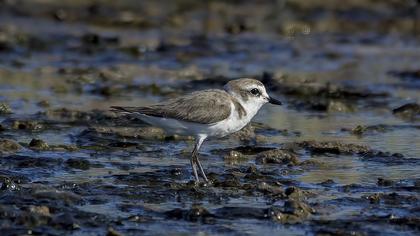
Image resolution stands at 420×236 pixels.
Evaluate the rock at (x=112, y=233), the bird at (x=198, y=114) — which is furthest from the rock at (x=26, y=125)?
the rock at (x=112, y=233)

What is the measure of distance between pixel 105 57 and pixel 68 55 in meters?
0.77

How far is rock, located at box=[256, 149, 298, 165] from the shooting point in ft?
37.2

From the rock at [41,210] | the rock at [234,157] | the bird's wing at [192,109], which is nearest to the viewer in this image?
the rock at [41,210]

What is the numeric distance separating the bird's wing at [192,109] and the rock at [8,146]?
1.40 meters

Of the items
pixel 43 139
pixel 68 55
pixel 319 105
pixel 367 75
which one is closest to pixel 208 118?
pixel 43 139

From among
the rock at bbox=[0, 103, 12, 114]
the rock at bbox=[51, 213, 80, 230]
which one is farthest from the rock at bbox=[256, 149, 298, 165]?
the rock at bbox=[0, 103, 12, 114]

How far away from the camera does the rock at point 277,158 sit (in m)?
11.4

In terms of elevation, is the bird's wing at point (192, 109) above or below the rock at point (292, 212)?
above

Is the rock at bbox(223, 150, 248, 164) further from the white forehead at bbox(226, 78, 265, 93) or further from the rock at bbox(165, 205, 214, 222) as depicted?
the rock at bbox(165, 205, 214, 222)

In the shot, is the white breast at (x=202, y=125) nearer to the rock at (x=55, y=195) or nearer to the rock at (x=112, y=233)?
the rock at (x=55, y=195)

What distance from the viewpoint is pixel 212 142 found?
504 inches

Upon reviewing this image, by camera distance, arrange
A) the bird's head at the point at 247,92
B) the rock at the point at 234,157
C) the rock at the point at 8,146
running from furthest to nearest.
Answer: the rock at the point at 234,157
the rock at the point at 8,146
the bird's head at the point at 247,92

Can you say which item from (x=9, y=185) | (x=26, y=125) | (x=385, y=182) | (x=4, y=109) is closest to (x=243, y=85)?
(x=385, y=182)

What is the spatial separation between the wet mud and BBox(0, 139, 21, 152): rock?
2 cm
